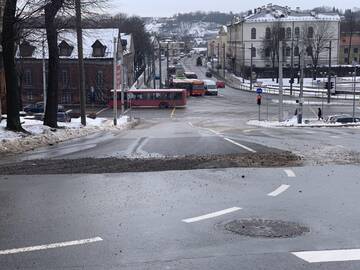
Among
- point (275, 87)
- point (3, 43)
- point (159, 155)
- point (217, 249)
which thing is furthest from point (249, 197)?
point (275, 87)

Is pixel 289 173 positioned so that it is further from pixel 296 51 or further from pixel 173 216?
pixel 296 51

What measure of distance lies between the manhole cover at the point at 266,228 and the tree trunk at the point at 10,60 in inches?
801

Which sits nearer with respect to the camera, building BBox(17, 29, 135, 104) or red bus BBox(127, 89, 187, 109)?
red bus BBox(127, 89, 187, 109)

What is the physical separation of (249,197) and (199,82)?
312 ft

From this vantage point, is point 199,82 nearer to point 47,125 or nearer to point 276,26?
point 276,26

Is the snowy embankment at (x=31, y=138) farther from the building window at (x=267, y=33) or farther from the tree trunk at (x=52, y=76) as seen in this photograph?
the building window at (x=267, y=33)

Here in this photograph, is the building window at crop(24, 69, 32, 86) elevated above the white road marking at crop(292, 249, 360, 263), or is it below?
below

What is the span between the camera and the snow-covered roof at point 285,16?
136m

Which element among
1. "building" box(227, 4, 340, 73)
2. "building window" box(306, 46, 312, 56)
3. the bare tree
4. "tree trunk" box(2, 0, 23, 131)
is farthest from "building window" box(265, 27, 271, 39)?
"tree trunk" box(2, 0, 23, 131)

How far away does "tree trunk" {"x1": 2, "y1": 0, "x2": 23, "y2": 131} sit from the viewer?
26516 millimetres

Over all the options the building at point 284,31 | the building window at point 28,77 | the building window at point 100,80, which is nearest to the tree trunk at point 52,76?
the building window at point 100,80

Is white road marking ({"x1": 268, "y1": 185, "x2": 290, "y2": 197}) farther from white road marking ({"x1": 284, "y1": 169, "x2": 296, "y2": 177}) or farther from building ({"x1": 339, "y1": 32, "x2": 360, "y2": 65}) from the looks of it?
building ({"x1": 339, "y1": 32, "x2": 360, "y2": 65})

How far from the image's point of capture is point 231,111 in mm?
77125

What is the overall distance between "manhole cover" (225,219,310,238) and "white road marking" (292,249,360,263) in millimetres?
867
